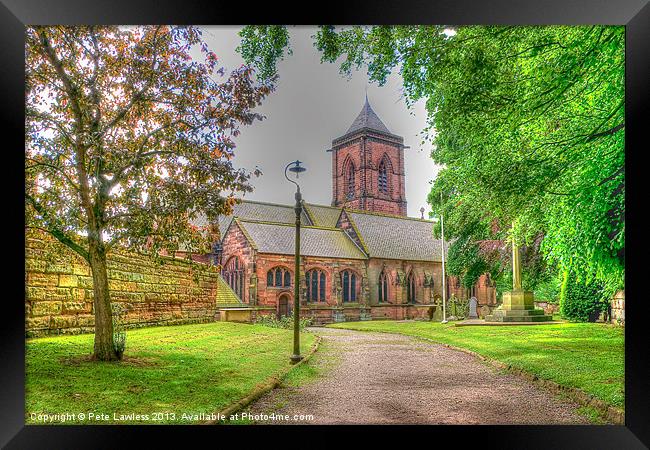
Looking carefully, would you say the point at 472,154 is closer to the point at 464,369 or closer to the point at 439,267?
the point at 464,369

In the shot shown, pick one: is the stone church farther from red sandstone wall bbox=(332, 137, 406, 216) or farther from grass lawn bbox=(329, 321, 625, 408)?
grass lawn bbox=(329, 321, 625, 408)

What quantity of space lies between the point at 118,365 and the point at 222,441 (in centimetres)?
197

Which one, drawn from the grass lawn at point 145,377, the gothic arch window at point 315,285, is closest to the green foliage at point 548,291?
the gothic arch window at point 315,285

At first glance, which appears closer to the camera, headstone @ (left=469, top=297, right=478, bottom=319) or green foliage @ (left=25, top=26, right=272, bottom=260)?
green foliage @ (left=25, top=26, right=272, bottom=260)

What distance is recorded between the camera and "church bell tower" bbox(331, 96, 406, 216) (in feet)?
26.0

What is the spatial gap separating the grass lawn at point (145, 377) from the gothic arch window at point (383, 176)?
12.3ft

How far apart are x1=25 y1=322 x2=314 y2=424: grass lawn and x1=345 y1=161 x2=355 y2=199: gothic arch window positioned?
3.36 metres

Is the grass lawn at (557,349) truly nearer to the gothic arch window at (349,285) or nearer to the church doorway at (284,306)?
the gothic arch window at (349,285)

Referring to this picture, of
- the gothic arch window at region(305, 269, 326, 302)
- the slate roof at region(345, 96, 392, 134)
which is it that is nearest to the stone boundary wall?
the gothic arch window at region(305, 269, 326, 302)

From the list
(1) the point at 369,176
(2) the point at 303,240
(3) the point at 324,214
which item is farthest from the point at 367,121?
(2) the point at 303,240

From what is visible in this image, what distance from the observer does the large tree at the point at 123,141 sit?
640cm

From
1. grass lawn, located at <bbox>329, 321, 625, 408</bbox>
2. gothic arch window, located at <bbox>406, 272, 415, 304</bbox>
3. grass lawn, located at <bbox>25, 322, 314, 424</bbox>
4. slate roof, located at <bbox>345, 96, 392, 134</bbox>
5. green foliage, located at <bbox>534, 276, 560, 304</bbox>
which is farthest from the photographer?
green foliage, located at <bbox>534, 276, 560, 304</bbox>
